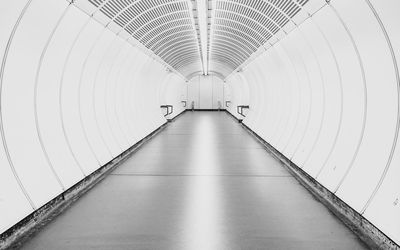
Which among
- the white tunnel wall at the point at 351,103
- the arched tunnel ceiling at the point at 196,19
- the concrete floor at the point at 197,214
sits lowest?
the concrete floor at the point at 197,214

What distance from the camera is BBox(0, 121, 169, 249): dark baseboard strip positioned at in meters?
4.05

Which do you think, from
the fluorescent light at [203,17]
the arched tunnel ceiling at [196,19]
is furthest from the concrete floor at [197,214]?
the fluorescent light at [203,17]

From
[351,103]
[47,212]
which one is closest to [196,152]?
[351,103]

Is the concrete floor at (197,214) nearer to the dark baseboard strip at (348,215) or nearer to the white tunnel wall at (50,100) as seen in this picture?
the dark baseboard strip at (348,215)

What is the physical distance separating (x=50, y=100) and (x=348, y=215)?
491 cm

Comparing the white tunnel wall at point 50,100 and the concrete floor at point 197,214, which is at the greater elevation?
the white tunnel wall at point 50,100

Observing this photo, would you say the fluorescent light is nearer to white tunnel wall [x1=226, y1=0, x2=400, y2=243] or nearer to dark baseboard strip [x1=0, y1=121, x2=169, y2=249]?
white tunnel wall [x1=226, y1=0, x2=400, y2=243]

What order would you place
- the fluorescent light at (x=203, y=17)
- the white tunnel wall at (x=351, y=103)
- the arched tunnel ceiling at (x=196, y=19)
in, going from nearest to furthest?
the white tunnel wall at (x=351, y=103), the arched tunnel ceiling at (x=196, y=19), the fluorescent light at (x=203, y=17)

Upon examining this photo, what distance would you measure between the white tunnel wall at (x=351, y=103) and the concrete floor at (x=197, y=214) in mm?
531

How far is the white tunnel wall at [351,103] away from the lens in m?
4.21

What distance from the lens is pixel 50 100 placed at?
18.9 ft

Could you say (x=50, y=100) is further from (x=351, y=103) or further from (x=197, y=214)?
(x=351, y=103)

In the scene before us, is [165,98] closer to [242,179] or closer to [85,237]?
[242,179]

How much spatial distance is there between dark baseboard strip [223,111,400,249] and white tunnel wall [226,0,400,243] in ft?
0.33
